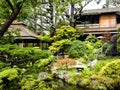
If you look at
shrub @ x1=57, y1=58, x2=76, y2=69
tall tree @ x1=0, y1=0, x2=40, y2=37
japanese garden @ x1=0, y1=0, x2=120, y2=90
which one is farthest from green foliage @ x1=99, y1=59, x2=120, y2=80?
shrub @ x1=57, y1=58, x2=76, y2=69

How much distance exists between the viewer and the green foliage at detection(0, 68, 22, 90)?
27.9 feet

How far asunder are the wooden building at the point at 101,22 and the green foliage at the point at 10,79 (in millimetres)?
25999

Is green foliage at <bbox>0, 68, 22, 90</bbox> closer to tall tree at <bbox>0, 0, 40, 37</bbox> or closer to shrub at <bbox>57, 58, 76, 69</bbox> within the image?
tall tree at <bbox>0, 0, 40, 37</bbox>

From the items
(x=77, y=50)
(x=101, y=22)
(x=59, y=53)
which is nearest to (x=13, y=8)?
(x=77, y=50)

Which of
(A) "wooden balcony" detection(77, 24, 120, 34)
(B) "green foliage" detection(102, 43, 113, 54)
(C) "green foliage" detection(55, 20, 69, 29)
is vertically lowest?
(A) "wooden balcony" detection(77, 24, 120, 34)

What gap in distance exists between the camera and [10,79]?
8.47 m

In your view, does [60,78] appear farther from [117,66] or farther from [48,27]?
[48,27]

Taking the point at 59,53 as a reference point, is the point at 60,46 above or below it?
above

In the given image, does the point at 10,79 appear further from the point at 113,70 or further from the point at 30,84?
the point at 113,70

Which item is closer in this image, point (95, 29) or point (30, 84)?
point (30, 84)

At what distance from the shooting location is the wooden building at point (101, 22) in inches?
1372

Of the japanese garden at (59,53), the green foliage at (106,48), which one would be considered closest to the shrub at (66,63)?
the japanese garden at (59,53)

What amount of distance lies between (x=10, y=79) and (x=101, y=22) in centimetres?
2823

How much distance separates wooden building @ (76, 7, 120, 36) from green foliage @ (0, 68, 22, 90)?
2600cm
